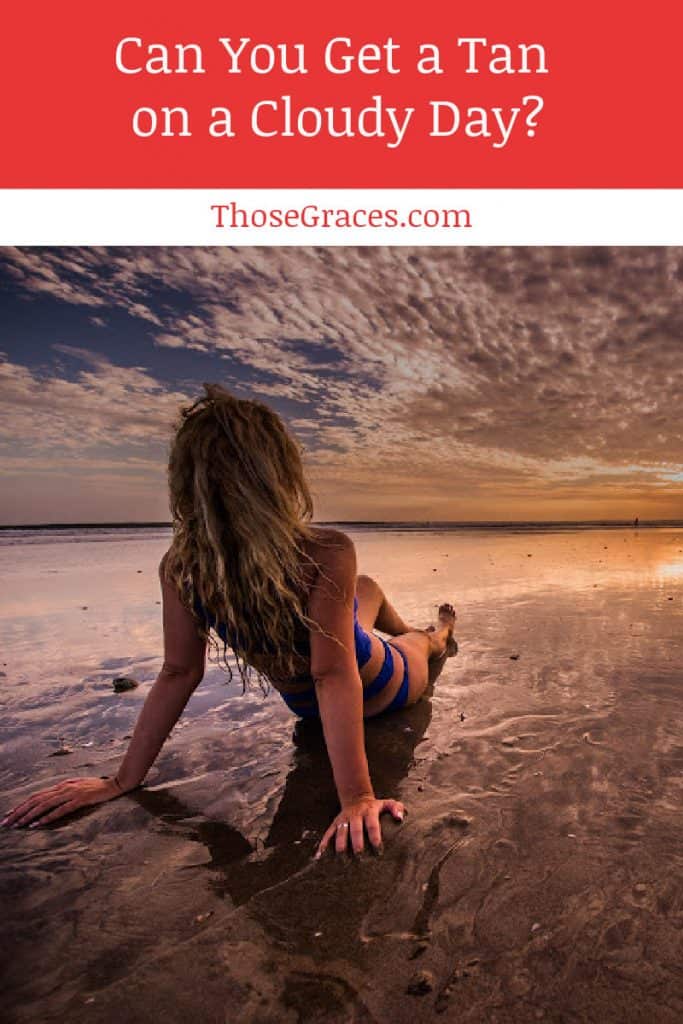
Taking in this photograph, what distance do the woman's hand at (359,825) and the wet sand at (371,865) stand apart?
0.20ft

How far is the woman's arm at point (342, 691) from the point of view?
2270 millimetres

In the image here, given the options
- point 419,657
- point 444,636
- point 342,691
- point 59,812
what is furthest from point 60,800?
point 444,636

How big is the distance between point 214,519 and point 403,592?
20.4ft

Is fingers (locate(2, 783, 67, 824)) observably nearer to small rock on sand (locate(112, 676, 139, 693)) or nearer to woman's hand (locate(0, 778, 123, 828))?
woman's hand (locate(0, 778, 123, 828))

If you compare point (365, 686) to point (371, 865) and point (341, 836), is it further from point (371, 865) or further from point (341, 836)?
point (371, 865)

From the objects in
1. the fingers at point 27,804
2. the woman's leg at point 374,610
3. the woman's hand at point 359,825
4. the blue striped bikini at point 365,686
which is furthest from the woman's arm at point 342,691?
the woman's leg at point 374,610

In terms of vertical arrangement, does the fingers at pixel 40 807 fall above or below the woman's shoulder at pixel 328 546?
below

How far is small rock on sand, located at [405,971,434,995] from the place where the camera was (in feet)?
4.89

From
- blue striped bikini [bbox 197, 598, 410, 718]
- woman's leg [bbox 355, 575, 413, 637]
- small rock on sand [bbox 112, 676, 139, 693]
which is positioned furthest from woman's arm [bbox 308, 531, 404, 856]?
small rock on sand [bbox 112, 676, 139, 693]

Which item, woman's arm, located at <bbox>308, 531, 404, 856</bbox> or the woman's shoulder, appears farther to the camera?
the woman's shoulder

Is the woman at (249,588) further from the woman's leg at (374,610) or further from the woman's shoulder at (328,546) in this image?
the woman's leg at (374,610)

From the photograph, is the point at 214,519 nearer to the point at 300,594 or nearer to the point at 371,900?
the point at 300,594

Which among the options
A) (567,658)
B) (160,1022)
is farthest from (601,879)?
(567,658)

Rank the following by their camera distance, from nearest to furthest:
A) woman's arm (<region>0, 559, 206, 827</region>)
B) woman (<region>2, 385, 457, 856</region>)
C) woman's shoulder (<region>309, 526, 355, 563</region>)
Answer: woman (<region>2, 385, 457, 856</region>), woman's shoulder (<region>309, 526, 355, 563</region>), woman's arm (<region>0, 559, 206, 827</region>)
